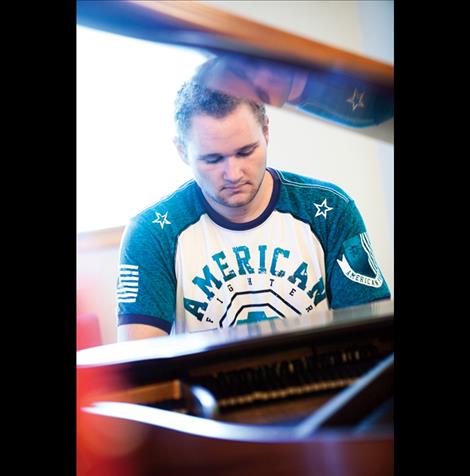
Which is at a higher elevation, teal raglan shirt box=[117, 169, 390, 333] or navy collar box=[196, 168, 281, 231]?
navy collar box=[196, 168, 281, 231]

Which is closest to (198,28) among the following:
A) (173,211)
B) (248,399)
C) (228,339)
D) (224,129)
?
(224,129)

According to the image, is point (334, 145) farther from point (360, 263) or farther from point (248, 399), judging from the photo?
point (248, 399)

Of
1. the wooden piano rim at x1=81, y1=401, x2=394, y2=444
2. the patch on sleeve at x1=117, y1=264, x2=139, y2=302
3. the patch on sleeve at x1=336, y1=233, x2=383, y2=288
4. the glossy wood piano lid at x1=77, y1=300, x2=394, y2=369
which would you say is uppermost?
the patch on sleeve at x1=336, y1=233, x2=383, y2=288

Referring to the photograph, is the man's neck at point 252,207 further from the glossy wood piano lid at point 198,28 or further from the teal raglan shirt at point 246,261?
the glossy wood piano lid at point 198,28

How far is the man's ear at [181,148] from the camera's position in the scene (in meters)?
1.34

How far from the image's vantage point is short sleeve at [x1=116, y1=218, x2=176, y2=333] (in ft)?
4.35

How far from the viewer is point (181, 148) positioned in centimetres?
134

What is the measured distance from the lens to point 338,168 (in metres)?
1.45

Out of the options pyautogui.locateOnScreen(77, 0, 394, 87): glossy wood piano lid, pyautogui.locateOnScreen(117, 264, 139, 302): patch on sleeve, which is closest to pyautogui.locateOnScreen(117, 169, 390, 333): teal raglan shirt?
pyautogui.locateOnScreen(117, 264, 139, 302): patch on sleeve

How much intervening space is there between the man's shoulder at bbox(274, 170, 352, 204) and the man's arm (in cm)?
42

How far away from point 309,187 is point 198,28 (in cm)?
42

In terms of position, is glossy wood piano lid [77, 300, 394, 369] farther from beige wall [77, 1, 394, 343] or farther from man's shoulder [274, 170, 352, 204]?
man's shoulder [274, 170, 352, 204]
